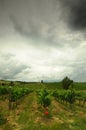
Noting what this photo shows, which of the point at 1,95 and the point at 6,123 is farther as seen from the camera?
the point at 1,95

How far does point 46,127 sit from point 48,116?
477cm

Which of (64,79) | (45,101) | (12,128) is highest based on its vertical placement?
(64,79)

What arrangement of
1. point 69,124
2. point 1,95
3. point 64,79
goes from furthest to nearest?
point 64,79
point 1,95
point 69,124

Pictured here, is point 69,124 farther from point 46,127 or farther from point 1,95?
point 1,95

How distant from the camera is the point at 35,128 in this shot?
24.9 meters

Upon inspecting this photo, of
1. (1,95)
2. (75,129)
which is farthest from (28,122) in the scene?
(1,95)

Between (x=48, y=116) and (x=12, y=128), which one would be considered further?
(x=48, y=116)

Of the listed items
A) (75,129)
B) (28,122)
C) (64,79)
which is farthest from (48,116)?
(64,79)

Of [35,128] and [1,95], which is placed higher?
[1,95]

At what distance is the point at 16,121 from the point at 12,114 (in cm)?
484

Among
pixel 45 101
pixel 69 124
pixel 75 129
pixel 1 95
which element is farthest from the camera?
pixel 1 95

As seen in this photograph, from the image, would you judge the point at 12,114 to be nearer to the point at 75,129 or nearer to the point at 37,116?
the point at 37,116

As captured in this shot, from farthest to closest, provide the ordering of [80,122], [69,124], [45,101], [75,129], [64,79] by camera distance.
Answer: [64,79], [45,101], [80,122], [69,124], [75,129]

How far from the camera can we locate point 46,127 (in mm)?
25438
